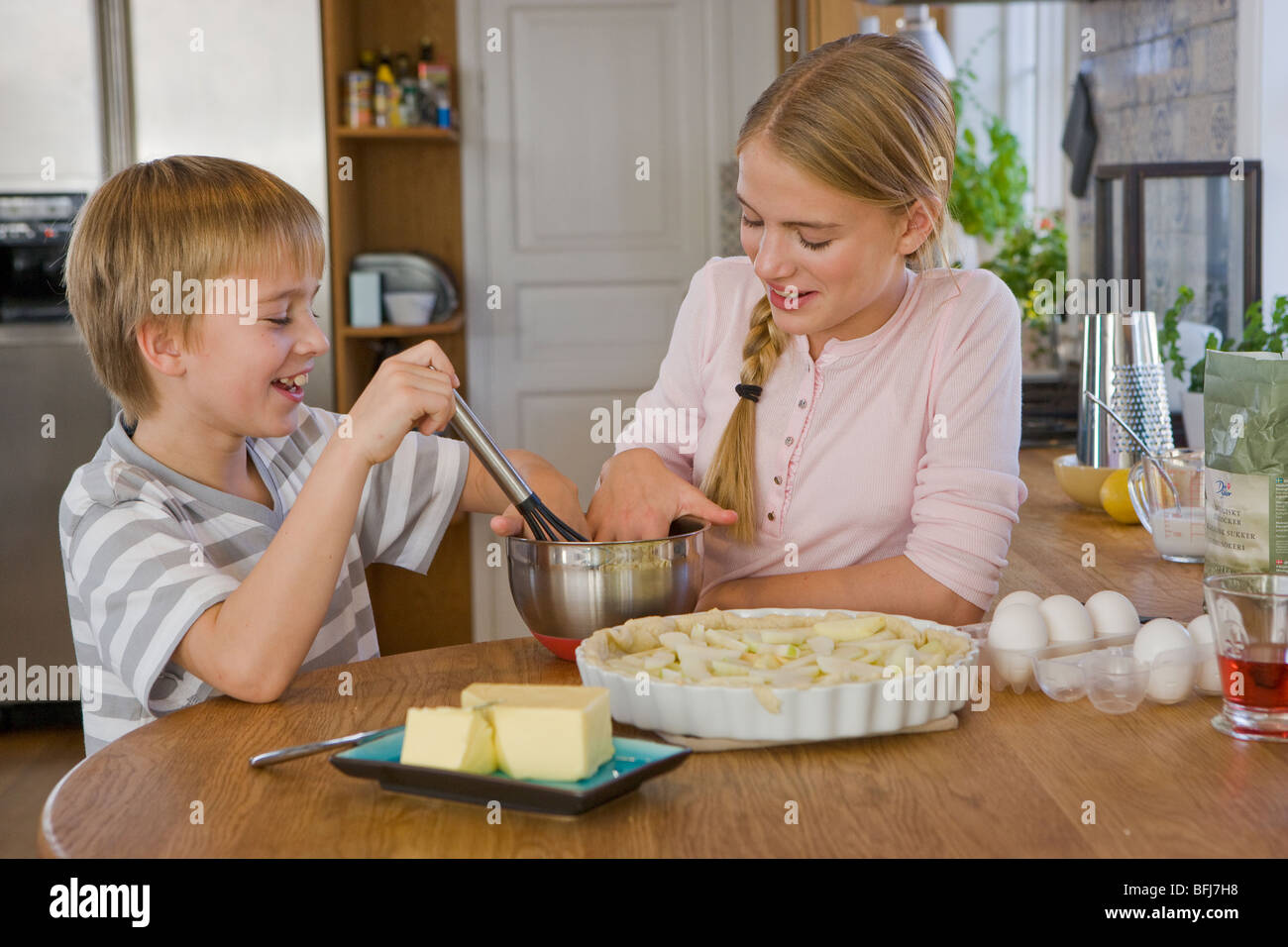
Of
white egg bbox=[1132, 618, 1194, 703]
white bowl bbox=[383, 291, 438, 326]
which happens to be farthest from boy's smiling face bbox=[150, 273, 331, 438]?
white bowl bbox=[383, 291, 438, 326]

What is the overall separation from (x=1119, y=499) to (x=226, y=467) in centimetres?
122

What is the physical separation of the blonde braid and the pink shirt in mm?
15

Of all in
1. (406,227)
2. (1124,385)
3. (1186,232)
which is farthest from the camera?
(406,227)

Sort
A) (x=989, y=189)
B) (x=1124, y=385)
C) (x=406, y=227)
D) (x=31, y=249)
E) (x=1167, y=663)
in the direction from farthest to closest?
(x=989, y=189), (x=406, y=227), (x=31, y=249), (x=1124, y=385), (x=1167, y=663)

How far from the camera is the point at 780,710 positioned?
905mm

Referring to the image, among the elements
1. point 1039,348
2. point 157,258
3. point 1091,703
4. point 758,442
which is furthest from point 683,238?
point 1091,703

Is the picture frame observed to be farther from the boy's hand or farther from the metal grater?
the boy's hand

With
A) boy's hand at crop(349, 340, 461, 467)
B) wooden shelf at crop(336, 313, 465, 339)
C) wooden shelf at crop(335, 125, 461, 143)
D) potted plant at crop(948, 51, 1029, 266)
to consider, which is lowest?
boy's hand at crop(349, 340, 461, 467)

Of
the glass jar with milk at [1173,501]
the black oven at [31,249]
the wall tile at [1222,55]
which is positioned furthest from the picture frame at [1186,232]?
the black oven at [31,249]

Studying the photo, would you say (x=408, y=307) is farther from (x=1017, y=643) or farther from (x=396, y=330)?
(x=1017, y=643)

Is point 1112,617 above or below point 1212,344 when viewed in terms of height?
below

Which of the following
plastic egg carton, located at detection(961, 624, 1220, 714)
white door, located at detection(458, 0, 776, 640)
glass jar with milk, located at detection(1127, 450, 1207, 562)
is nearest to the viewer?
plastic egg carton, located at detection(961, 624, 1220, 714)

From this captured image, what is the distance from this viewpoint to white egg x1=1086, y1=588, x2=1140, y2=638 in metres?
1.11

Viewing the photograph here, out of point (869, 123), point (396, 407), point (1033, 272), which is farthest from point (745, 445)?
point (1033, 272)
